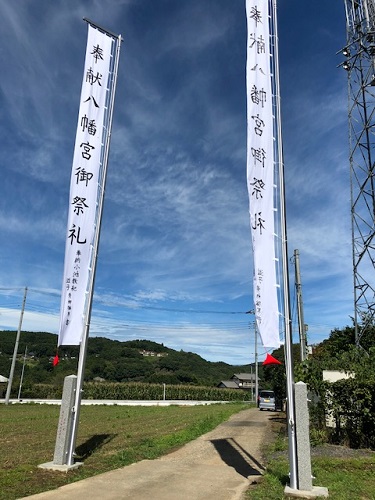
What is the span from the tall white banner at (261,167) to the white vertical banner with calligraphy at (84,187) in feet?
11.6

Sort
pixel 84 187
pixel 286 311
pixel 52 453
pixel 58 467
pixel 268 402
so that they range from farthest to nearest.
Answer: pixel 268 402 → pixel 52 453 → pixel 84 187 → pixel 58 467 → pixel 286 311

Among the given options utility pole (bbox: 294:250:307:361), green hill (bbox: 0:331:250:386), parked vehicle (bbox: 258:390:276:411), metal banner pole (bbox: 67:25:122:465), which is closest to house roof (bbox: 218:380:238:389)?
green hill (bbox: 0:331:250:386)

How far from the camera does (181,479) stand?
719cm

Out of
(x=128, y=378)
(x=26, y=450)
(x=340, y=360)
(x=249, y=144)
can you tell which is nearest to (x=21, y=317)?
(x=26, y=450)

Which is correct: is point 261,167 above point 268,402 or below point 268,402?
above

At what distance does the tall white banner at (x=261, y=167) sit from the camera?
7.10 metres

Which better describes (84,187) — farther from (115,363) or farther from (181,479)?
(115,363)

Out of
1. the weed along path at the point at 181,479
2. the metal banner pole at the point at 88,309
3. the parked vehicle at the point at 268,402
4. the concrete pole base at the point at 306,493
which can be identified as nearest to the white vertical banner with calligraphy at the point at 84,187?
the metal banner pole at the point at 88,309

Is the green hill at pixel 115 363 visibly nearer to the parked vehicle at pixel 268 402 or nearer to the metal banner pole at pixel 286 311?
the parked vehicle at pixel 268 402

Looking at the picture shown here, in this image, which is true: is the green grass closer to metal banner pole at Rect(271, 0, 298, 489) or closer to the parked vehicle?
metal banner pole at Rect(271, 0, 298, 489)

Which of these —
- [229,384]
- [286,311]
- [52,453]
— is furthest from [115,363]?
[286,311]

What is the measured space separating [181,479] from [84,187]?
6.16 metres

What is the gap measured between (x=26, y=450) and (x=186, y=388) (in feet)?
183

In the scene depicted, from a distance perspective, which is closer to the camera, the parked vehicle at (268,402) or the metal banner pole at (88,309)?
the metal banner pole at (88,309)
